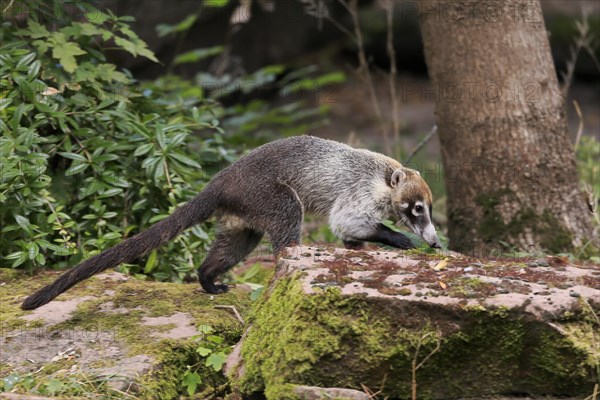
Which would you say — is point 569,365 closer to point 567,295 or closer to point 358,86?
point 567,295

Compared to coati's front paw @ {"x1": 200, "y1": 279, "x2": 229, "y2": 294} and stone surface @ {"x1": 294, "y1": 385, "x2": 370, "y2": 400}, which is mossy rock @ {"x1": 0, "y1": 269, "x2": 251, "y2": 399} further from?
stone surface @ {"x1": 294, "y1": 385, "x2": 370, "y2": 400}

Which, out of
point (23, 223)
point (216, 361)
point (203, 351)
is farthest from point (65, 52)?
point (216, 361)

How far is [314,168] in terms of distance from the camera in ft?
19.8

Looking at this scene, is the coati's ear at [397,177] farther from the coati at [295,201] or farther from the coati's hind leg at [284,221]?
the coati's hind leg at [284,221]

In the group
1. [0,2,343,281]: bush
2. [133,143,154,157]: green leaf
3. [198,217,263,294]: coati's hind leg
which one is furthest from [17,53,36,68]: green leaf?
[198,217,263,294]: coati's hind leg

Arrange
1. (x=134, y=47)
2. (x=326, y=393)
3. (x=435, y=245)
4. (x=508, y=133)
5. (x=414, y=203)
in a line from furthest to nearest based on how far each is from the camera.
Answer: (x=508, y=133)
(x=134, y=47)
(x=414, y=203)
(x=435, y=245)
(x=326, y=393)

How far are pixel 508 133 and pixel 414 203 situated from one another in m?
1.33

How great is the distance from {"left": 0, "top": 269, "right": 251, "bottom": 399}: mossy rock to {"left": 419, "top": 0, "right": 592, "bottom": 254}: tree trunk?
7.81 ft

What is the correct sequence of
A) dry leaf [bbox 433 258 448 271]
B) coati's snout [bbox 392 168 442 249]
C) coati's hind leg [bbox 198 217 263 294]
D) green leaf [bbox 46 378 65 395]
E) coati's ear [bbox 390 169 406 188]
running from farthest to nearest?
coati's ear [bbox 390 169 406 188] < coati's snout [bbox 392 168 442 249] < coati's hind leg [bbox 198 217 263 294] < dry leaf [bbox 433 258 448 271] < green leaf [bbox 46 378 65 395]

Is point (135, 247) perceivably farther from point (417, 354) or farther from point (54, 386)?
point (417, 354)

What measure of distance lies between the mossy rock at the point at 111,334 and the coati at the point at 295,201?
35 centimetres

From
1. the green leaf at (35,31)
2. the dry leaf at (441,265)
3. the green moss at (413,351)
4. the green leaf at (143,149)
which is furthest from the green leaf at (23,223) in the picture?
the dry leaf at (441,265)

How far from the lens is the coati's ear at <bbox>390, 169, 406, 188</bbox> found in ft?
19.9

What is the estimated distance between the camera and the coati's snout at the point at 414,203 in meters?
5.95
